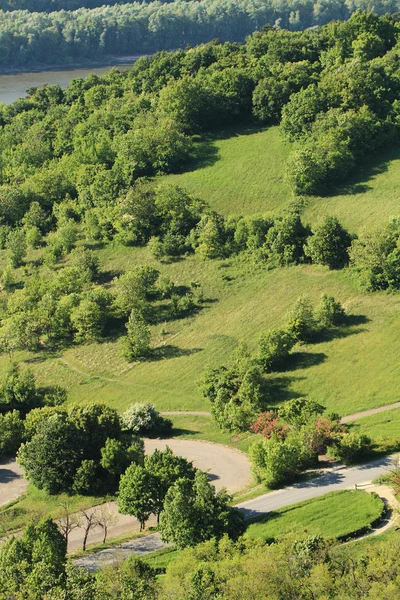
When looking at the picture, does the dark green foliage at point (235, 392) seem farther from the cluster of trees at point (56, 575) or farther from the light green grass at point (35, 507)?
the cluster of trees at point (56, 575)

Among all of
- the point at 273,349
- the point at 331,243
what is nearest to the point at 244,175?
the point at 331,243

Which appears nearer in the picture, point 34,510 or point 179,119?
point 34,510

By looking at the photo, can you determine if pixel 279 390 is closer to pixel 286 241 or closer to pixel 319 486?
pixel 319 486

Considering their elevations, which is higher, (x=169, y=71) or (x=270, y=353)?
(x=169, y=71)

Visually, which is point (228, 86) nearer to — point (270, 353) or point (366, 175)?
point (366, 175)

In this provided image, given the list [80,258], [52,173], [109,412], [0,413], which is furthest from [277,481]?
[52,173]

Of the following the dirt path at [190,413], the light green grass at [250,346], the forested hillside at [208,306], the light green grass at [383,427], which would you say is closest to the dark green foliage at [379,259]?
the forested hillside at [208,306]

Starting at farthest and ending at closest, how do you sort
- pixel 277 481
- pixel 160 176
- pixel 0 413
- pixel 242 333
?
pixel 160 176 → pixel 242 333 → pixel 0 413 → pixel 277 481

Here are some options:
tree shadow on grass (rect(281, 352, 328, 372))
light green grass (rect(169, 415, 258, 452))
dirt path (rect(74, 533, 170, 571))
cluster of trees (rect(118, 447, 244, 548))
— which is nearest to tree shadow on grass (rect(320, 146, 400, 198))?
tree shadow on grass (rect(281, 352, 328, 372))
